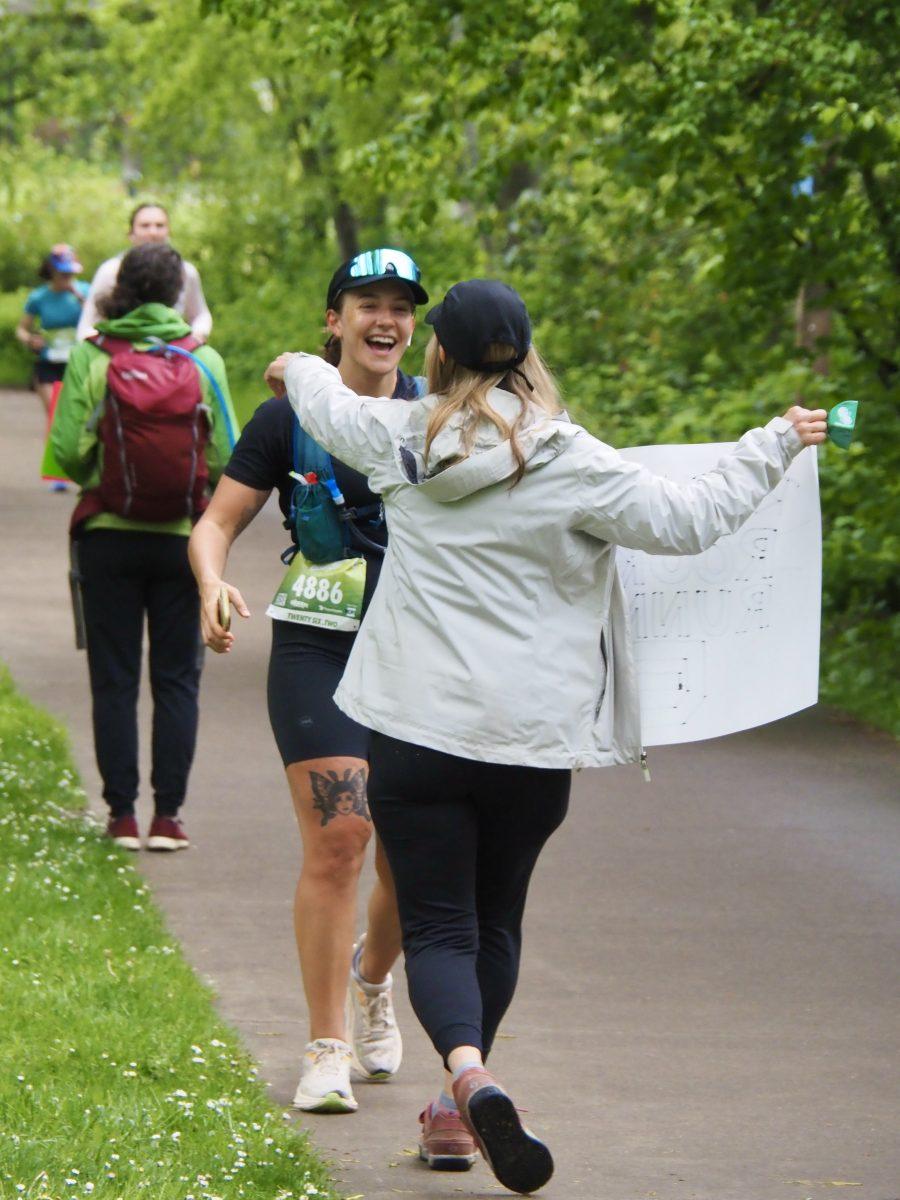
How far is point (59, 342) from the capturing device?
17.3m

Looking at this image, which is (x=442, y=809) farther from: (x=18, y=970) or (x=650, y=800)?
(x=650, y=800)

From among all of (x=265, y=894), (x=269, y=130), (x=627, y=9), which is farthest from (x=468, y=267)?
(x=265, y=894)

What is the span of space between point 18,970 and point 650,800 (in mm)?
3473

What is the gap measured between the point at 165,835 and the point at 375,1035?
242cm

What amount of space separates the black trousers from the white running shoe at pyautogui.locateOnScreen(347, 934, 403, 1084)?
2362 millimetres

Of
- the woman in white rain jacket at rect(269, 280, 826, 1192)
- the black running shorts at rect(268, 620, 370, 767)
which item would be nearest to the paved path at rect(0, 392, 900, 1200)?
the woman in white rain jacket at rect(269, 280, 826, 1192)

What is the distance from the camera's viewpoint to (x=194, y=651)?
7.31 m

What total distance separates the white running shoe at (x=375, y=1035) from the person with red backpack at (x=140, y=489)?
2.36m

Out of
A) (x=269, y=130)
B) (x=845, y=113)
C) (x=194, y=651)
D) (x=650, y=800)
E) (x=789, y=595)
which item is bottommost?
(x=650, y=800)

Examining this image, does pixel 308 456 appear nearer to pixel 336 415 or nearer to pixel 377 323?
pixel 377 323

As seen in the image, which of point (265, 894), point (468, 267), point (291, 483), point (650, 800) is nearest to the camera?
point (291, 483)

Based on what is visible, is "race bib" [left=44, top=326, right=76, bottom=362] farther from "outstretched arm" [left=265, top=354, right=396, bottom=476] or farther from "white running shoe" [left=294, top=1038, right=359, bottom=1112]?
"outstretched arm" [left=265, top=354, right=396, bottom=476]

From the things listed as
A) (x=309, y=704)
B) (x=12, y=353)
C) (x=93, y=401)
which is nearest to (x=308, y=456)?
(x=309, y=704)

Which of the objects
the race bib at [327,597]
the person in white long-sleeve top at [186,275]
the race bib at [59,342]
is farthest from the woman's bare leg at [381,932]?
the race bib at [59,342]
